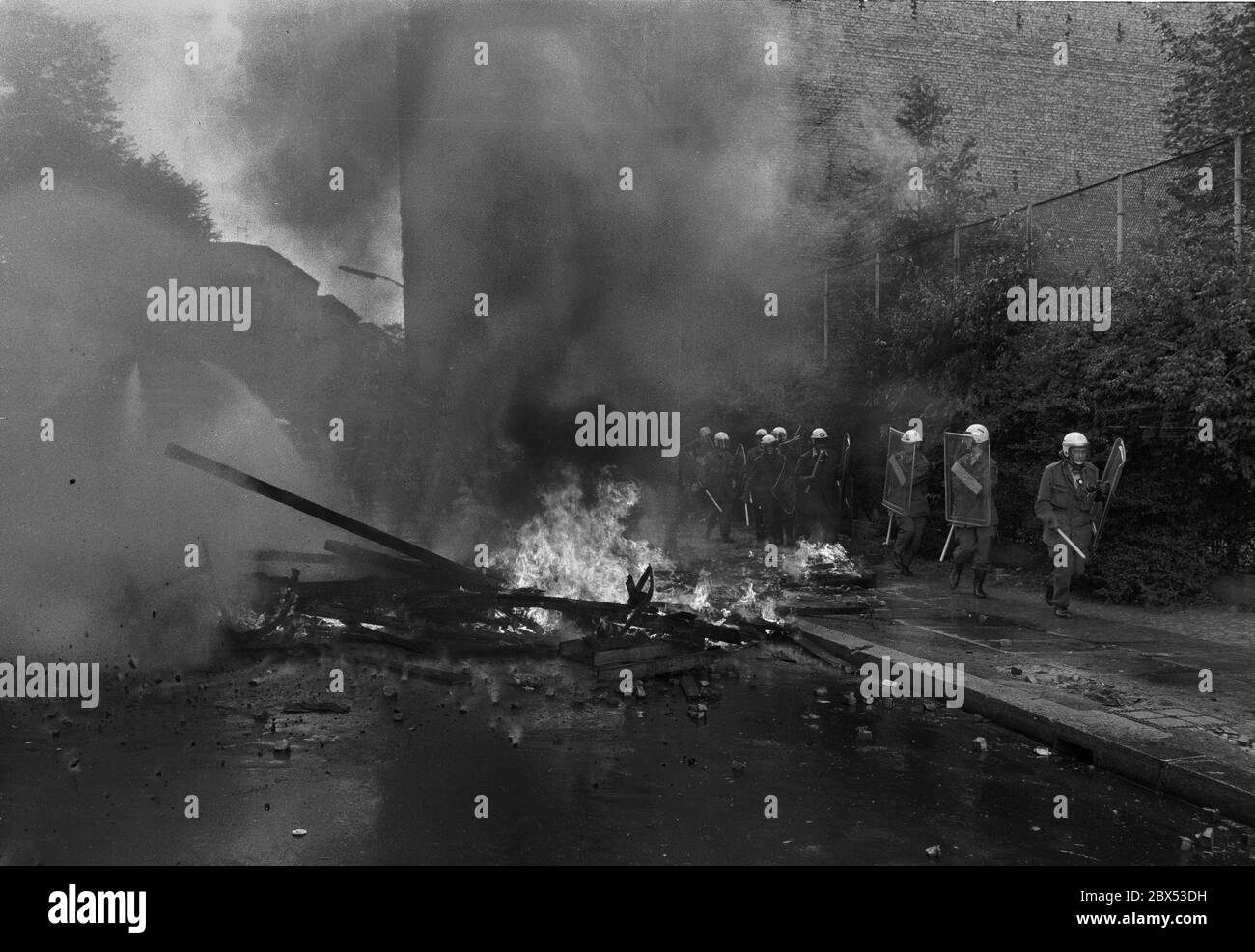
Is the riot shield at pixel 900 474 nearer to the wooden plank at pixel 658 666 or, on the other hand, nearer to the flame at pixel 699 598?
the flame at pixel 699 598

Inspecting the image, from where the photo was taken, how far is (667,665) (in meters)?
7.27

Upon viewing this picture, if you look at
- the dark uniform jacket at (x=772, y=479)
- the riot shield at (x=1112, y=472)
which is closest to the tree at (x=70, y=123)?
the dark uniform jacket at (x=772, y=479)

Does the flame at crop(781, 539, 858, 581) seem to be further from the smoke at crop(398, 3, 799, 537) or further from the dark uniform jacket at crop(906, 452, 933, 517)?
the smoke at crop(398, 3, 799, 537)

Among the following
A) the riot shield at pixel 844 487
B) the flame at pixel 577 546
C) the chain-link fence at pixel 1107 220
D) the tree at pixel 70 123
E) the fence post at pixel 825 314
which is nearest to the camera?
the flame at pixel 577 546

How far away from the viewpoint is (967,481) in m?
10.7

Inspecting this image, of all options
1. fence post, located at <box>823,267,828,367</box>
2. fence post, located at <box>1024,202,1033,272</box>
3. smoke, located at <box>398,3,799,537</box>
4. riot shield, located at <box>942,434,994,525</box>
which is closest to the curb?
riot shield, located at <box>942,434,994,525</box>

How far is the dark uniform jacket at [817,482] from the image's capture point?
1555 centimetres

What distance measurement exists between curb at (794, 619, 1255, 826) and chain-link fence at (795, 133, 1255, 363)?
617 cm

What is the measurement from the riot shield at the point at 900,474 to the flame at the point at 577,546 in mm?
3476

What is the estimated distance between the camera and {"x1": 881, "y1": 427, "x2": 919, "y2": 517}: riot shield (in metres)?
12.1

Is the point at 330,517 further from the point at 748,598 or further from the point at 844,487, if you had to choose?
the point at 844,487

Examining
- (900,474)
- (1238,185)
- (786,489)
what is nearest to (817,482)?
(786,489)
